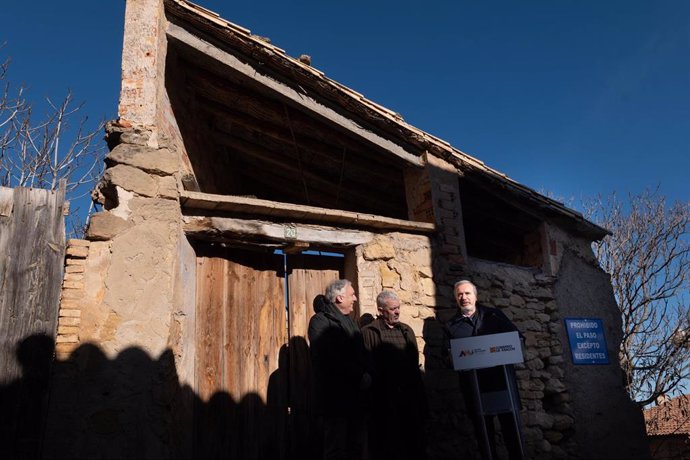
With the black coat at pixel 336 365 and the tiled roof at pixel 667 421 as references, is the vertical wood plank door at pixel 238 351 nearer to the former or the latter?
the black coat at pixel 336 365

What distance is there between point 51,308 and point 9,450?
2.95ft

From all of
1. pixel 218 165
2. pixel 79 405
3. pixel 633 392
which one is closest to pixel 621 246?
pixel 633 392

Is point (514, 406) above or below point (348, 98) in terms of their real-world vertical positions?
below

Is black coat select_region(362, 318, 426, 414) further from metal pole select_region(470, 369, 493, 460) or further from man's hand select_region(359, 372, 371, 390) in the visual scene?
metal pole select_region(470, 369, 493, 460)

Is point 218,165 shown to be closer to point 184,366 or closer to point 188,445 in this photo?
point 184,366

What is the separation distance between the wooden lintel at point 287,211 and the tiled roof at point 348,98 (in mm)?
891

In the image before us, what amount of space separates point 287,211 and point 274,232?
21cm

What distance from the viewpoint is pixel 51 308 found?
3643 mm

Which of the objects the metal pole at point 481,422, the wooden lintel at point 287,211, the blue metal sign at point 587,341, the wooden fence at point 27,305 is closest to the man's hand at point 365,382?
the metal pole at point 481,422

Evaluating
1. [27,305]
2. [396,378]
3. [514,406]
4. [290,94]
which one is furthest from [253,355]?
[290,94]

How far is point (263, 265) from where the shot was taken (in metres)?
4.88

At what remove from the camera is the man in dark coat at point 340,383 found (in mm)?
3645

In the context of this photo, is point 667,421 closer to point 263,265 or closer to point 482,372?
point 482,372

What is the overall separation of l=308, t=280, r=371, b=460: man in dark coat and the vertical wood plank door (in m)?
0.88
